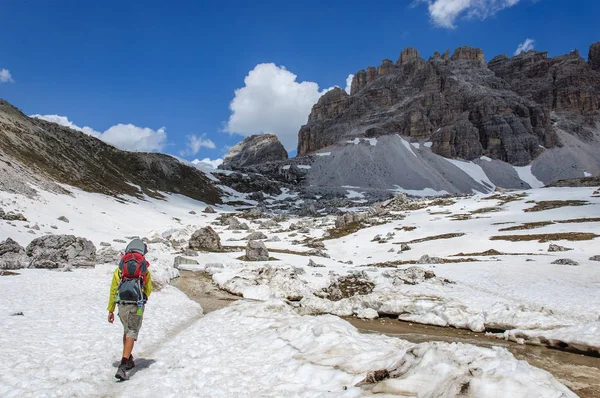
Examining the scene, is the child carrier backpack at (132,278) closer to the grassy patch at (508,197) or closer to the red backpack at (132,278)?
the red backpack at (132,278)

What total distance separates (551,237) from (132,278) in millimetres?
48191

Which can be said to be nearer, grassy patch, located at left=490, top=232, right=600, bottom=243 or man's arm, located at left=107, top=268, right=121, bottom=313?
man's arm, located at left=107, top=268, right=121, bottom=313

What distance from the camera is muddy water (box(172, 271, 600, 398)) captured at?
9.95 meters

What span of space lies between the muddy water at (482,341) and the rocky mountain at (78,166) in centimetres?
4022

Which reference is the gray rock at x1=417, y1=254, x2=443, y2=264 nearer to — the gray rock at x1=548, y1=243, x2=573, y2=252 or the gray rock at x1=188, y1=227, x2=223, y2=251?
the gray rock at x1=548, y1=243, x2=573, y2=252

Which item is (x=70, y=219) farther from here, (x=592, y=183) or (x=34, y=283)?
(x=592, y=183)

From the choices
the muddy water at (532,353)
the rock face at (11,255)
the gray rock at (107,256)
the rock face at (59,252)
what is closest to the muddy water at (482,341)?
the muddy water at (532,353)

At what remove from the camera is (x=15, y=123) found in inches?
3354

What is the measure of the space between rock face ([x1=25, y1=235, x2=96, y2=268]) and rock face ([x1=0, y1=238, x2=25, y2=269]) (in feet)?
1.87

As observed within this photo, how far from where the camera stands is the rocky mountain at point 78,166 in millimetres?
62562

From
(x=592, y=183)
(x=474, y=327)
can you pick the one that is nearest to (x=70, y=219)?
(x=474, y=327)

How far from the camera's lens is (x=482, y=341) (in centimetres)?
1458

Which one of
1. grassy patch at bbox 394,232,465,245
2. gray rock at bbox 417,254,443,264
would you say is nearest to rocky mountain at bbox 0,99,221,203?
gray rock at bbox 417,254,443,264

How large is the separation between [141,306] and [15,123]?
101640 millimetres
